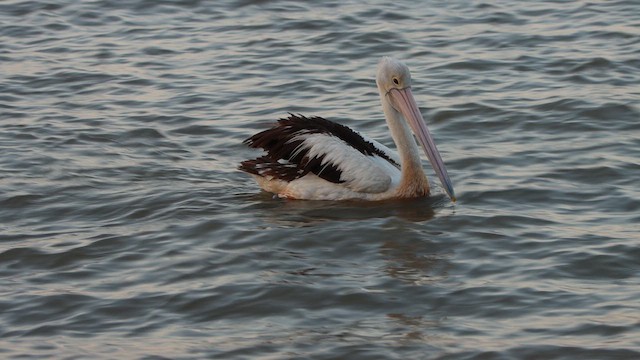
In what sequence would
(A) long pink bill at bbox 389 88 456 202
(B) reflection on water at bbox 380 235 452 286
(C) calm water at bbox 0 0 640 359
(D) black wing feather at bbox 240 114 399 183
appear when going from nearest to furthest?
(C) calm water at bbox 0 0 640 359
(B) reflection on water at bbox 380 235 452 286
(A) long pink bill at bbox 389 88 456 202
(D) black wing feather at bbox 240 114 399 183

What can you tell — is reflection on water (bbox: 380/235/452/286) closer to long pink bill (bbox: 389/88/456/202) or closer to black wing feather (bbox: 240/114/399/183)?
long pink bill (bbox: 389/88/456/202)

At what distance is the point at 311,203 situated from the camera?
7934mm

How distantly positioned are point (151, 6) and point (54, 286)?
23.1 ft

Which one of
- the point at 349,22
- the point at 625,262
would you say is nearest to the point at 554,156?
the point at 625,262

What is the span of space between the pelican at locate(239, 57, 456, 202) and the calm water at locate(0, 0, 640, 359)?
0.13m

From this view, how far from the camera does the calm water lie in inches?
233

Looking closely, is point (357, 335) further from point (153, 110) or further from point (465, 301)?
point (153, 110)

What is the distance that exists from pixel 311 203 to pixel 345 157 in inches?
14.7

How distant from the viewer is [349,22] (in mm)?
12062

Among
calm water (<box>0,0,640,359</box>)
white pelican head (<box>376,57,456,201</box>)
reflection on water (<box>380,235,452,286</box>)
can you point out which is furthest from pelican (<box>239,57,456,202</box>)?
reflection on water (<box>380,235,452,286</box>)

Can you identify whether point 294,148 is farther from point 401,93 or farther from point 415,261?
point 415,261

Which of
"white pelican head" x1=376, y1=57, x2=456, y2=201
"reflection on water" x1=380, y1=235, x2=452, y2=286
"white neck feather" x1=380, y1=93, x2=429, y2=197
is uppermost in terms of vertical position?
"white pelican head" x1=376, y1=57, x2=456, y2=201

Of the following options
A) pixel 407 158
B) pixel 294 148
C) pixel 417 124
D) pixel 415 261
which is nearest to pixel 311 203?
pixel 294 148

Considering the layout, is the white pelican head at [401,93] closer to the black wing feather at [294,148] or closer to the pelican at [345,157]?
the pelican at [345,157]
